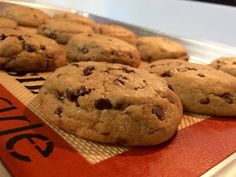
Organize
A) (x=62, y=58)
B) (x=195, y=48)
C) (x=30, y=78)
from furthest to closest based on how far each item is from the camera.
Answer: (x=195, y=48) → (x=62, y=58) → (x=30, y=78)

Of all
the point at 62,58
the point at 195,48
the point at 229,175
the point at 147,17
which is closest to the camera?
the point at 229,175

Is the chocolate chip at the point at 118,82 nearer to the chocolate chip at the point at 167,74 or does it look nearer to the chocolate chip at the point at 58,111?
the chocolate chip at the point at 58,111

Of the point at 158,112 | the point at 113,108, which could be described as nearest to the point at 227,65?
the point at 158,112

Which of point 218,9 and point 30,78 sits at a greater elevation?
point 218,9

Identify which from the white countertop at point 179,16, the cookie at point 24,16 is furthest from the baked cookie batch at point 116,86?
the white countertop at point 179,16

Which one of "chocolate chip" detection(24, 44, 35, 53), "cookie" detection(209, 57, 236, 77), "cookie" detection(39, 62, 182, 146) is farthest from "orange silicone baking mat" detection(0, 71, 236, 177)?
"cookie" detection(209, 57, 236, 77)

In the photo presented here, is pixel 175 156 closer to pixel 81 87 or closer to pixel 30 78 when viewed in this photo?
pixel 81 87

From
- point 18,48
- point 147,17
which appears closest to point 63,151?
point 18,48

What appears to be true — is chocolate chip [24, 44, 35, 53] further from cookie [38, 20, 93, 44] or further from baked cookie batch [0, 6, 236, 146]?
cookie [38, 20, 93, 44]
